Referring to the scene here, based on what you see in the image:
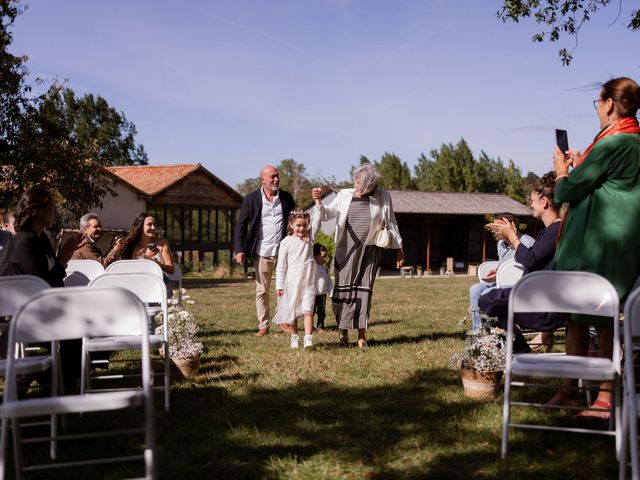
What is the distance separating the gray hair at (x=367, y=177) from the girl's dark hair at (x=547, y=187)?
2.28 metres

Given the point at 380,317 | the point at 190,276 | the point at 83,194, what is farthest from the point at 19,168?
the point at 190,276

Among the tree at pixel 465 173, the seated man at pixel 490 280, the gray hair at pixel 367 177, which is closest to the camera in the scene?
the seated man at pixel 490 280

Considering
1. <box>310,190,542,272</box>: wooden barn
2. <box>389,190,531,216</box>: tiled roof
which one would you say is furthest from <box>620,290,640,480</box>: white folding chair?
<box>310,190,542,272</box>: wooden barn

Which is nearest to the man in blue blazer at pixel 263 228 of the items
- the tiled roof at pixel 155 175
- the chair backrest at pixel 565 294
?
the chair backrest at pixel 565 294

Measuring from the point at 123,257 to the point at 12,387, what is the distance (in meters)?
4.69

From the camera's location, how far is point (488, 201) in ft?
146

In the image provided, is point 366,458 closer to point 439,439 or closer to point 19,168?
point 439,439

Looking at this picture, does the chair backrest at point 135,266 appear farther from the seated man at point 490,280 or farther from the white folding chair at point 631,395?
the white folding chair at point 631,395

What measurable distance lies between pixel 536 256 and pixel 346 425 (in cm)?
222

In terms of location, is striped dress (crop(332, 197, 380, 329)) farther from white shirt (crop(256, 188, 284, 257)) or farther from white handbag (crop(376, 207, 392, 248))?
white shirt (crop(256, 188, 284, 257))

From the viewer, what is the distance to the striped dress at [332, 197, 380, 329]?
7.84 metres

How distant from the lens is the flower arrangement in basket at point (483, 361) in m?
5.25

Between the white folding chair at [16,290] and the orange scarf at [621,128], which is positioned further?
the orange scarf at [621,128]

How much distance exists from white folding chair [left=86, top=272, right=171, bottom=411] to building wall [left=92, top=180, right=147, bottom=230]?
32.2m
